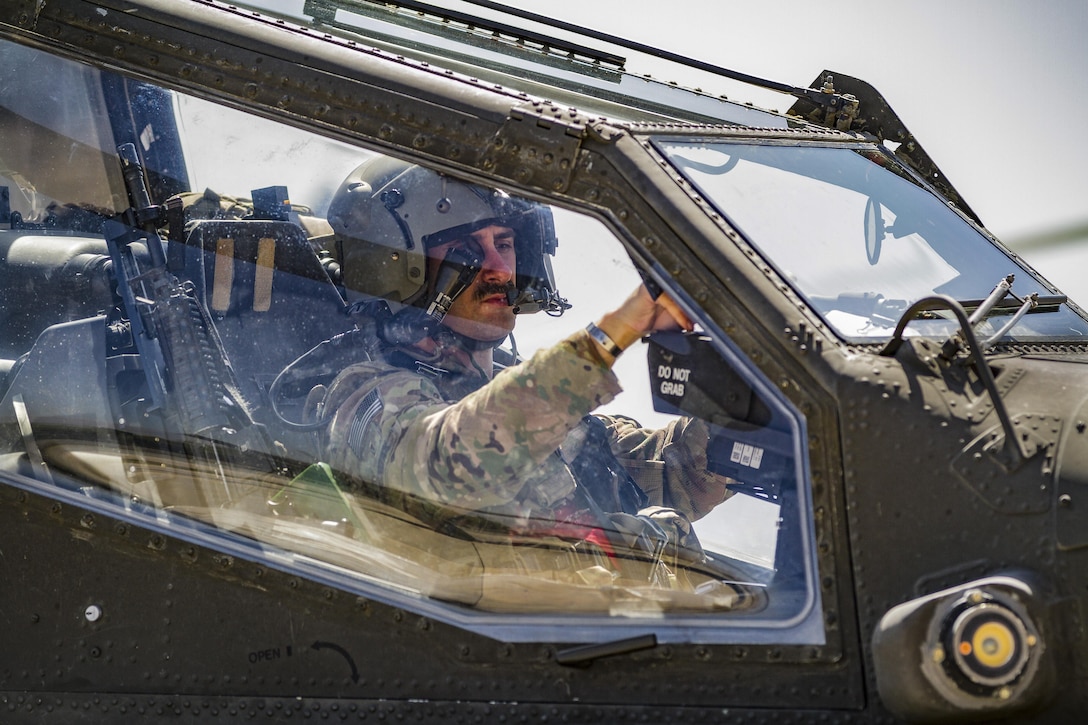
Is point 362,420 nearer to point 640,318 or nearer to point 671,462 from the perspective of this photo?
point 640,318

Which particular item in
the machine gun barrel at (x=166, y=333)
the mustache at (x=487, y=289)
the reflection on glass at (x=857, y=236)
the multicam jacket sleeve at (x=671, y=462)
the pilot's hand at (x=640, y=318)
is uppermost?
the reflection on glass at (x=857, y=236)

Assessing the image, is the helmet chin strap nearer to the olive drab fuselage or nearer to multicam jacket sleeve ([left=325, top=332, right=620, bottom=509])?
the olive drab fuselage

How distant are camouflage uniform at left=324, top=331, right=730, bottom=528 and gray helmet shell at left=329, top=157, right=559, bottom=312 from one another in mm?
190

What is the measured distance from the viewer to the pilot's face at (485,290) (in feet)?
8.30

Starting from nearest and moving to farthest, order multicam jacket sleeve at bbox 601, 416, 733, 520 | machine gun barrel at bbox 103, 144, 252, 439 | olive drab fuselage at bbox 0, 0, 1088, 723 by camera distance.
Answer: olive drab fuselage at bbox 0, 0, 1088, 723
machine gun barrel at bbox 103, 144, 252, 439
multicam jacket sleeve at bbox 601, 416, 733, 520

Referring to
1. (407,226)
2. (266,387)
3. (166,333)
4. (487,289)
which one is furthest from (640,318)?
(166,333)

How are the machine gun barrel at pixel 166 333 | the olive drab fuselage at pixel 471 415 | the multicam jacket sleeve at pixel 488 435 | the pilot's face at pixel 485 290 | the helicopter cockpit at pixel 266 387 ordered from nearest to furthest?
the olive drab fuselage at pixel 471 415
the helicopter cockpit at pixel 266 387
the multicam jacket sleeve at pixel 488 435
the machine gun barrel at pixel 166 333
the pilot's face at pixel 485 290

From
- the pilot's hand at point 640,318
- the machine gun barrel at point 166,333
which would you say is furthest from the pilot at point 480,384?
the machine gun barrel at point 166,333

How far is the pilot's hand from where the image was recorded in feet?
6.78

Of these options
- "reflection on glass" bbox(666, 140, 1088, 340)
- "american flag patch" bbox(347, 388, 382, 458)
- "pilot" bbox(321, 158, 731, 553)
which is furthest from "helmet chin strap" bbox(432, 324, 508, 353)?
"reflection on glass" bbox(666, 140, 1088, 340)

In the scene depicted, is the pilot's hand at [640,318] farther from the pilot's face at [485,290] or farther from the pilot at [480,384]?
the pilot's face at [485,290]

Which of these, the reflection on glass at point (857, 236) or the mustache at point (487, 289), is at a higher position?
the reflection on glass at point (857, 236)

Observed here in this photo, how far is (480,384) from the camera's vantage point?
2.41 meters

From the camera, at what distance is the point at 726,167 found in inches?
90.4
